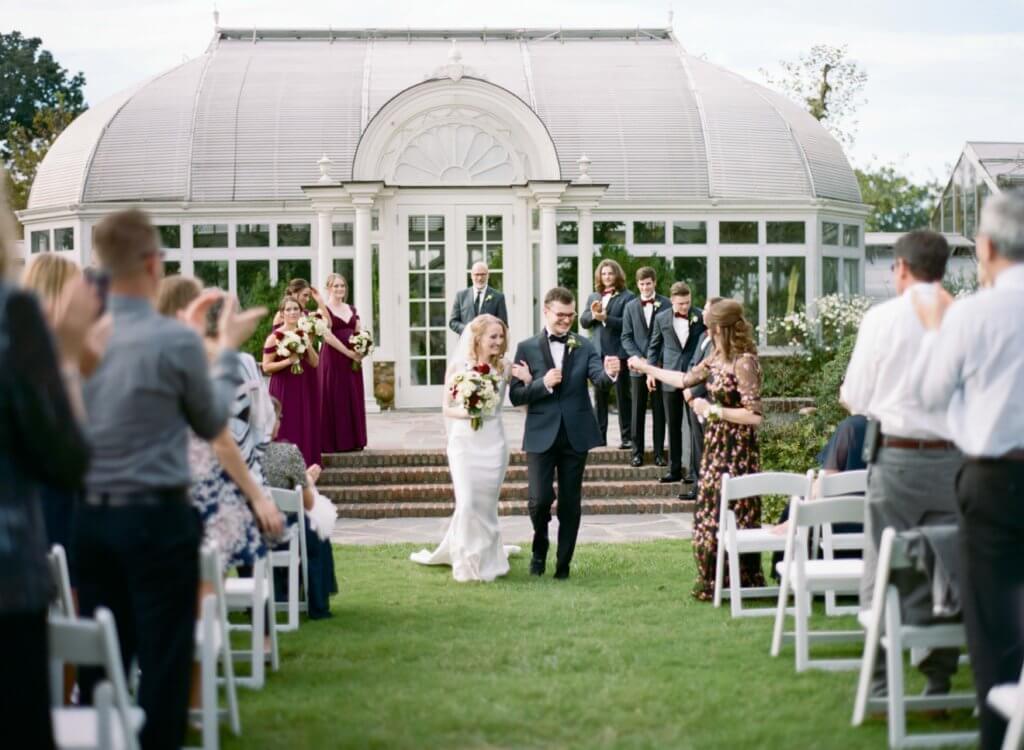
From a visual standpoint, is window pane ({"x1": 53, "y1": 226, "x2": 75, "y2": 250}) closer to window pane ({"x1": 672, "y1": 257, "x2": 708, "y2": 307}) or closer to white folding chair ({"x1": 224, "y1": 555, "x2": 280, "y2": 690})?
window pane ({"x1": 672, "y1": 257, "x2": 708, "y2": 307})

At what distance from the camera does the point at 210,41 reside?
23.9 m

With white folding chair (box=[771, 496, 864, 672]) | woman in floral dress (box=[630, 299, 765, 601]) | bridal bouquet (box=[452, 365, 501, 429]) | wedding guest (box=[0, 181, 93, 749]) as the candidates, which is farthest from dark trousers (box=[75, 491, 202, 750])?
bridal bouquet (box=[452, 365, 501, 429])

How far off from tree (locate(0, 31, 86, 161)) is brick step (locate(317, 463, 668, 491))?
35.0 meters

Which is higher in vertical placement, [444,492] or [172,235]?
[172,235]

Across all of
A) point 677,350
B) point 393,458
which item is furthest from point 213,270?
point 677,350

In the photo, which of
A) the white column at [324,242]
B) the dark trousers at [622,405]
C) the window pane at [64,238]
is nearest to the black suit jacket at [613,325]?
the dark trousers at [622,405]

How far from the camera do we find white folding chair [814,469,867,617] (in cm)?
743

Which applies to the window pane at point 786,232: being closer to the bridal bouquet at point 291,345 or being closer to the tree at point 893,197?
the bridal bouquet at point 291,345

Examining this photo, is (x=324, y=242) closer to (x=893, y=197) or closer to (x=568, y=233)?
(x=568, y=233)

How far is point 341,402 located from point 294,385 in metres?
1.78

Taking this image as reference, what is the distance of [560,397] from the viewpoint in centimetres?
970

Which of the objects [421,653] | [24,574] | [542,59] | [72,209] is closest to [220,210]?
[72,209]

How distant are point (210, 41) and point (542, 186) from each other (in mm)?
8321

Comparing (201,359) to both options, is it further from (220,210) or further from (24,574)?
(220,210)
